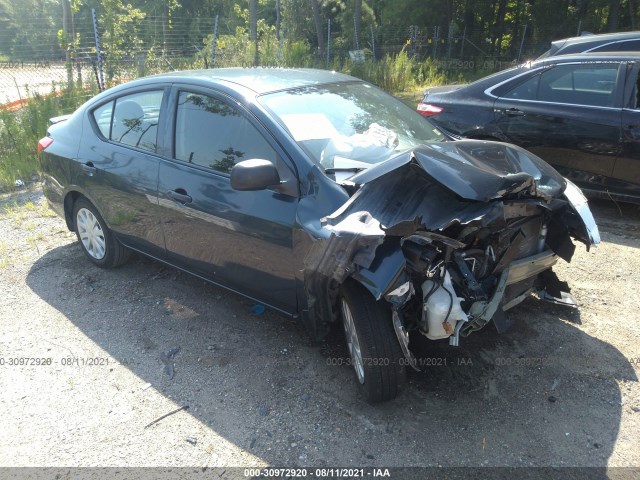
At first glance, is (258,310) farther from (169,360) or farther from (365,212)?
(365,212)

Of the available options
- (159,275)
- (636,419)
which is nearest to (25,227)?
(159,275)

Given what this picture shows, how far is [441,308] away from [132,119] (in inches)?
119

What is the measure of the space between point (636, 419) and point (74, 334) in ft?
12.4

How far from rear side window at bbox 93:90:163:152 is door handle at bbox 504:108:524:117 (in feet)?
12.4

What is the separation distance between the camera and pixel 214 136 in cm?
370

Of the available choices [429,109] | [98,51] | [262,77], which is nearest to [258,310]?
[262,77]

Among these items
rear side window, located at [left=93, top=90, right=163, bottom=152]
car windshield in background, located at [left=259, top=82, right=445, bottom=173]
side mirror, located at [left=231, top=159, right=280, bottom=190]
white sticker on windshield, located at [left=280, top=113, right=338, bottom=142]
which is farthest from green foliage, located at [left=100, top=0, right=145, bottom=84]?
side mirror, located at [left=231, top=159, right=280, bottom=190]

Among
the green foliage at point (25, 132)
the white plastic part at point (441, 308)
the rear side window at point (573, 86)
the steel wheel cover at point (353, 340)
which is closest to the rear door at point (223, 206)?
the steel wheel cover at point (353, 340)

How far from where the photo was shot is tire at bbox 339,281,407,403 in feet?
9.23

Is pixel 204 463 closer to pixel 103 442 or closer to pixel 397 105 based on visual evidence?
pixel 103 442

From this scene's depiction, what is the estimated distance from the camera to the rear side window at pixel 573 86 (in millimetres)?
5442

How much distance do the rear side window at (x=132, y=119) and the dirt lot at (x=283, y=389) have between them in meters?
1.29

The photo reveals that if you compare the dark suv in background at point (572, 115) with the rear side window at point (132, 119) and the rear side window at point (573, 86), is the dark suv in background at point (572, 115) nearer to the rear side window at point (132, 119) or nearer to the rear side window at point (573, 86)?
the rear side window at point (573, 86)

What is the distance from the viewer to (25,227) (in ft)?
20.1
